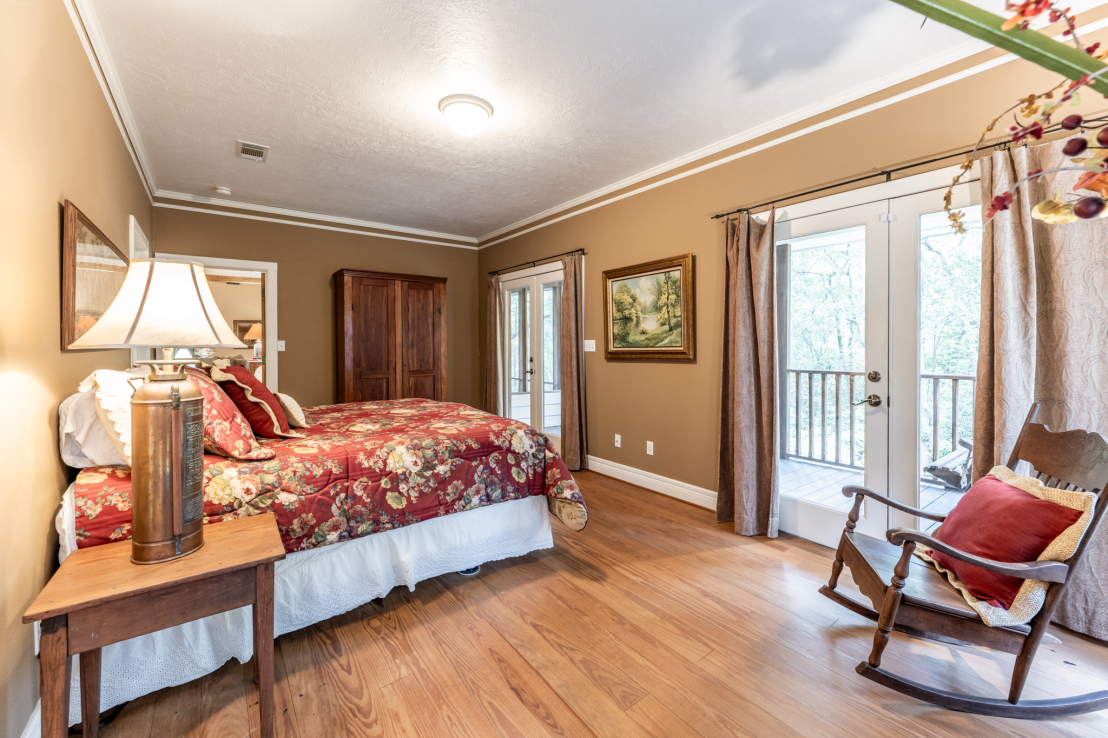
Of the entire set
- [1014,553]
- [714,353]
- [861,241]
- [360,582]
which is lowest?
[360,582]

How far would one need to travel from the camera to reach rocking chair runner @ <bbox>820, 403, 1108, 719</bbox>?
151cm

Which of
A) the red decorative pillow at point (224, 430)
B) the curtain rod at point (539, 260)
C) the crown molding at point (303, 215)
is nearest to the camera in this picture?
the red decorative pillow at point (224, 430)

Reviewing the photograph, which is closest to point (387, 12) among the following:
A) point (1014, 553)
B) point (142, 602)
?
point (142, 602)

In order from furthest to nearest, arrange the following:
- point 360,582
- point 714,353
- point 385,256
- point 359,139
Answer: point 385,256, point 714,353, point 359,139, point 360,582

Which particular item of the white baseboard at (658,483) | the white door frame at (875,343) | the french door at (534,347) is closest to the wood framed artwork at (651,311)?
the french door at (534,347)

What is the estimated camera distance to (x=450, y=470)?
2.37 metres

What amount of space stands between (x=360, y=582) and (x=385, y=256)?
3978mm

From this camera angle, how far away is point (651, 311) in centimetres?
389

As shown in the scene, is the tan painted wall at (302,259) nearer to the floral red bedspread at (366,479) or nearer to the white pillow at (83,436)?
the floral red bedspread at (366,479)

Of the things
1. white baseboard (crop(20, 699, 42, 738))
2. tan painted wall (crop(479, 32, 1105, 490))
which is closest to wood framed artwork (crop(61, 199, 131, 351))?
white baseboard (crop(20, 699, 42, 738))

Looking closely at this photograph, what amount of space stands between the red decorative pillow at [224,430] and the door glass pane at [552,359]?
317 centimetres

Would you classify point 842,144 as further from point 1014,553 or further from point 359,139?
point 359,139

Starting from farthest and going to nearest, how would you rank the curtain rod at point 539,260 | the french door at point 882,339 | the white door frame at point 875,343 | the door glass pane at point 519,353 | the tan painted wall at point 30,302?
the door glass pane at point 519,353 < the curtain rod at point 539,260 < the white door frame at point 875,343 < the french door at point 882,339 < the tan painted wall at point 30,302

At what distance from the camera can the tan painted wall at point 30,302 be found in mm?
1295
